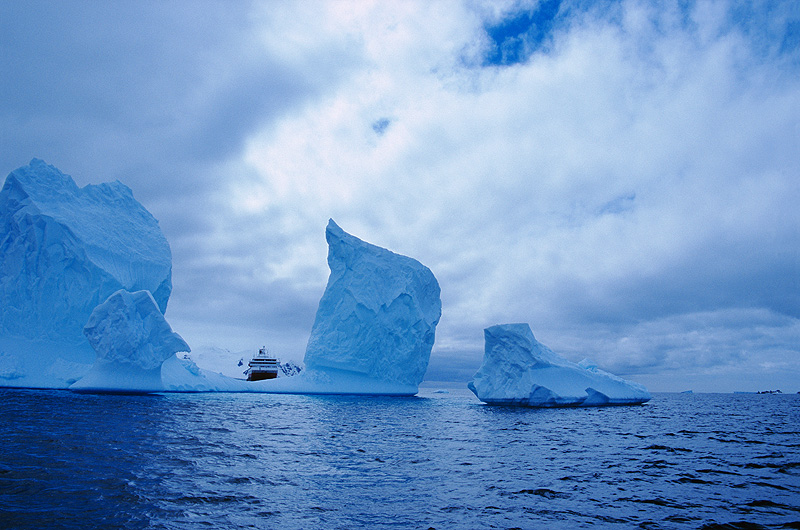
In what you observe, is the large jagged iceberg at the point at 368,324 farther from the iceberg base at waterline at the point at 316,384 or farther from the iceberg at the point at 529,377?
the iceberg at the point at 529,377

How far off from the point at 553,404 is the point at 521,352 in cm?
421

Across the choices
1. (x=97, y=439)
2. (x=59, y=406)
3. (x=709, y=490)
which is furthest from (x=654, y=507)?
(x=59, y=406)

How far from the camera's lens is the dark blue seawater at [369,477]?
575 centimetres

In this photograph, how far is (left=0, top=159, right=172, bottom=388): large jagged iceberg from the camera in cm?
2411

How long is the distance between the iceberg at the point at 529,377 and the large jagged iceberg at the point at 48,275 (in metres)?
21.4

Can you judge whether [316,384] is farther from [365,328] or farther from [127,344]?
[127,344]

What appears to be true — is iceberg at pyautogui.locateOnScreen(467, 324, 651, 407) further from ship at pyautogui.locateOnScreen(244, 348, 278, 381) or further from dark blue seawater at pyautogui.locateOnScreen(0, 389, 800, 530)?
ship at pyautogui.locateOnScreen(244, 348, 278, 381)

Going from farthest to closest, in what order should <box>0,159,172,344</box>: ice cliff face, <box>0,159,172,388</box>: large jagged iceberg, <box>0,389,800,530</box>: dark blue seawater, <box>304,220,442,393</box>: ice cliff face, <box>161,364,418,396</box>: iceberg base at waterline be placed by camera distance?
<box>304,220,442,393</box>: ice cliff face → <box>161,364,418,396</box>: iceberg base at waterline → <box>0,159,172,344</box>: ice cliff face → <box>0,159,172,388</box>: large jagged iceberg → <box>0,389,800,530</box>: dark blue seawater

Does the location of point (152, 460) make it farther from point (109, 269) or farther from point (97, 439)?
point (109, 269)

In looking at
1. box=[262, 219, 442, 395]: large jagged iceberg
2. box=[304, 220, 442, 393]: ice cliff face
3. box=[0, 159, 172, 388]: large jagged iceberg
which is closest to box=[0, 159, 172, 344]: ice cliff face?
box=[0, 159, 172, 388]: large jagged iceberg

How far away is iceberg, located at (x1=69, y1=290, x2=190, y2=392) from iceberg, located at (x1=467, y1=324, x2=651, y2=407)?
55.8ft

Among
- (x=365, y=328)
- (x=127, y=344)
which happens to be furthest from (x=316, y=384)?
(x=127, y=344)

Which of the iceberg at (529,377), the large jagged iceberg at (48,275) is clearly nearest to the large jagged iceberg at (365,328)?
the iceberg at (529,377)

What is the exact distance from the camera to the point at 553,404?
27969 mm
